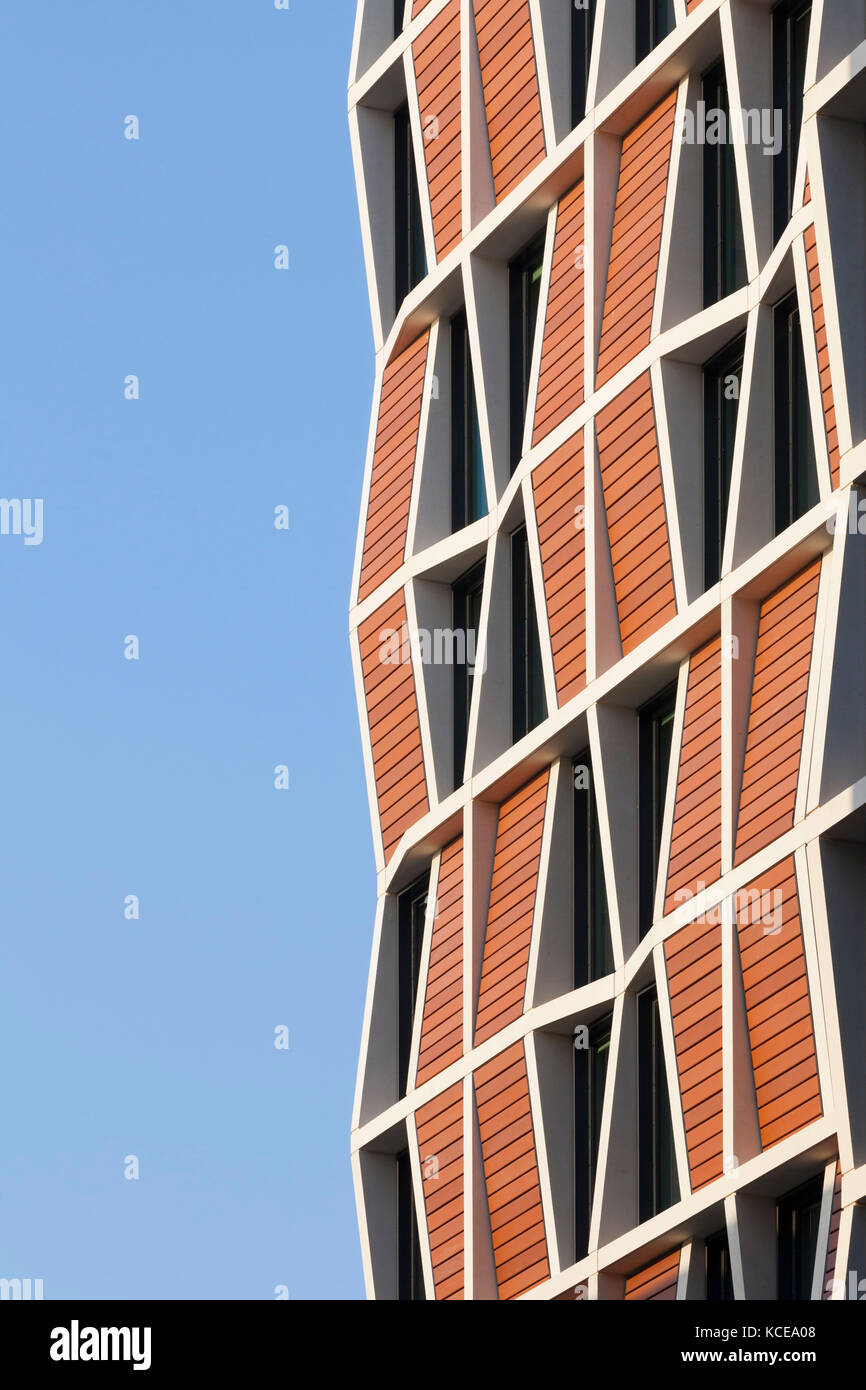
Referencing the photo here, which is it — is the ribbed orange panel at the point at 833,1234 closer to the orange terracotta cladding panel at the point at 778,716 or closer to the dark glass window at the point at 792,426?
the orange terracotta cladding panel at the point at 778,716

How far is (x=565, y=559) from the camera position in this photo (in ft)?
124

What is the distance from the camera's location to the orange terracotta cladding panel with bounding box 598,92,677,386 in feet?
120

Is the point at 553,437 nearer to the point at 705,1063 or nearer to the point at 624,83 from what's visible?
the point at 624,83

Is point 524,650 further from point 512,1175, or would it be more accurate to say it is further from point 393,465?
point 512,1175

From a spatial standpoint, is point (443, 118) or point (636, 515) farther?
point (443, 118)

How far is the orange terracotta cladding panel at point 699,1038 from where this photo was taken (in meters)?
32.4

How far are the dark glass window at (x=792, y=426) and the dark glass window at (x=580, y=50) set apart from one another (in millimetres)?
7651

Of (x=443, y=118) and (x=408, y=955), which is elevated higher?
(x=443, y=118)

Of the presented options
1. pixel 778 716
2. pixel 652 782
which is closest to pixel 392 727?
pixel 652 782

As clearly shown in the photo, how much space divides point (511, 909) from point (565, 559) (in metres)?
4.64

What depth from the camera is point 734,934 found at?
3192cm

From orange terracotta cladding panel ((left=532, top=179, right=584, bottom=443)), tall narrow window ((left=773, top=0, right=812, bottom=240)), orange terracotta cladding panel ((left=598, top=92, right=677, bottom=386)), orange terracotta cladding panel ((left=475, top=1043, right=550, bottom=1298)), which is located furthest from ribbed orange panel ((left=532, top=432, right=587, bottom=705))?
tall narrow window ((left=773, top=0, right=812, bottom=240))

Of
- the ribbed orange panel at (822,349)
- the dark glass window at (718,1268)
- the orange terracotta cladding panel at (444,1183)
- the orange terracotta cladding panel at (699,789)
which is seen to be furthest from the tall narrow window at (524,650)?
the ribbed orange panel at (822,349)

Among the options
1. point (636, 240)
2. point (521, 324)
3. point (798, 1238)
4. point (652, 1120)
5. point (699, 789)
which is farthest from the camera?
point (521, 324)
